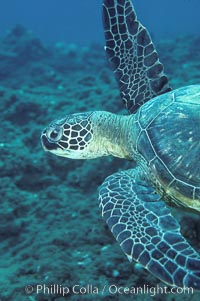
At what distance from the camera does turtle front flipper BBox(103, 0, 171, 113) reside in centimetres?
350

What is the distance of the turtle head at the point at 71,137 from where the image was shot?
10.8ft

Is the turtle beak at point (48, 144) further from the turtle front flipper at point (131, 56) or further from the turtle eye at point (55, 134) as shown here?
the turtle front flipper at point (131, 56)

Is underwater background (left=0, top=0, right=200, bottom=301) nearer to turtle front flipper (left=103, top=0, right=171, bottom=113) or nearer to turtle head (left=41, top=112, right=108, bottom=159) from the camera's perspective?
turtle head (left=41, top=112, right=108, bottom=159)

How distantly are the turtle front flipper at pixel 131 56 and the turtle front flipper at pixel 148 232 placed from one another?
125 centimetres

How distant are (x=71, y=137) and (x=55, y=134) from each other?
0.56 ft

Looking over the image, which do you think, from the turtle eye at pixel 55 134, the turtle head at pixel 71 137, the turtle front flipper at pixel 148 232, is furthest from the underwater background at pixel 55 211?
the turtle eye at pixel 55 134

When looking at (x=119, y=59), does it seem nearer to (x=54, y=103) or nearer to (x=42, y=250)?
(x=42, y=250)

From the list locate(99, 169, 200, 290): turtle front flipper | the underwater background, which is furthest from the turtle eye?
the underwater background

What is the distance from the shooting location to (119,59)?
3.70m

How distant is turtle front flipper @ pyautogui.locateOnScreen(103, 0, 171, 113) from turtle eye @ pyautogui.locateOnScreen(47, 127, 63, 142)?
0.86 metres

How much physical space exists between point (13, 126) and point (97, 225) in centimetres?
325

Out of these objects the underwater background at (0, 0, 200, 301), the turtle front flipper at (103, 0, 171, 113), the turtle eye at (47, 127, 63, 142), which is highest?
the turtle front flipper at (103, 0, 171, 113)

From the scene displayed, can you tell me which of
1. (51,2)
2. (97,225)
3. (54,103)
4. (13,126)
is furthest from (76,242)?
(51,2)

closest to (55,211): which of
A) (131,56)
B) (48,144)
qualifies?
(48,144)
